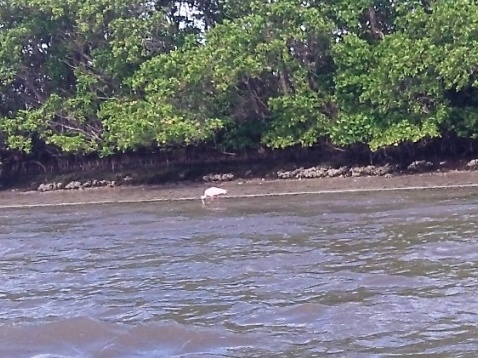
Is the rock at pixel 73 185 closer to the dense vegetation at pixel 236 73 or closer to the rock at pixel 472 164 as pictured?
the dense vegetation at pixel 236 73

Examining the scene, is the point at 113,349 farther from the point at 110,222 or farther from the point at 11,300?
the point at 110,222

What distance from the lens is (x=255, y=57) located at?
992 inches

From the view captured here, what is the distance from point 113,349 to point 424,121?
16611 millimetres

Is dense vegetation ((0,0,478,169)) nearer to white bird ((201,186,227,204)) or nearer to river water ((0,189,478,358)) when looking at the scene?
white bird ((201,186,227,204))

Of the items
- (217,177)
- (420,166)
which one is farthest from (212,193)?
(420,166)

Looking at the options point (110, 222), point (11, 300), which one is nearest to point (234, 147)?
point (110, 222)

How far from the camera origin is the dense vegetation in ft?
78.6

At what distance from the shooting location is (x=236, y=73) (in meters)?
25.1

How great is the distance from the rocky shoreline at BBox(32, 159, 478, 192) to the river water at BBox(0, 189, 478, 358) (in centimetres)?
462

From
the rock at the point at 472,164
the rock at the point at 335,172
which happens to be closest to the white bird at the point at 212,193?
the rock at the point at 335,172

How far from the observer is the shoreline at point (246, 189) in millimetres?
23172

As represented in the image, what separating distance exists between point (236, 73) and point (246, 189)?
3.26m

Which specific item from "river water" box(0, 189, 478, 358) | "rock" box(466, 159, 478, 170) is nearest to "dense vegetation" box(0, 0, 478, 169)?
"rock" box(466, 159, 478, 170)

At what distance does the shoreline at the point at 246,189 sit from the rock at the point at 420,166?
342mm
